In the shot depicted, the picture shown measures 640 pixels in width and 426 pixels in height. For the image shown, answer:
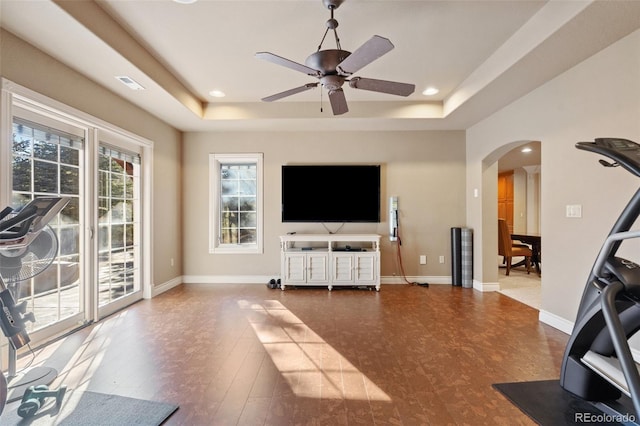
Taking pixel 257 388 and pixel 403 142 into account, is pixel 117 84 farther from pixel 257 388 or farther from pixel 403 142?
pixel 403 142

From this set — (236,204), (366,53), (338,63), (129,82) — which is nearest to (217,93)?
(129,82)

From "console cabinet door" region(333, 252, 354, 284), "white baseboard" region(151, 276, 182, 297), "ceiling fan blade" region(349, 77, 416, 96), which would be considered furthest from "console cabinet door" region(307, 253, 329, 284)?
"ceiling fan blade" region(349, 77, 416, 96)

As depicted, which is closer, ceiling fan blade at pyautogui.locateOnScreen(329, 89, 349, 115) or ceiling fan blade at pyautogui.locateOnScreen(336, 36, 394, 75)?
ceiling fan blade at pyautogui.locateOnScreen(336, 36, 394, 75)

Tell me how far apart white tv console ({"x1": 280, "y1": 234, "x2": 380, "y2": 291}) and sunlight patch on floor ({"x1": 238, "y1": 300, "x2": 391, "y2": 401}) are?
44.8 inches

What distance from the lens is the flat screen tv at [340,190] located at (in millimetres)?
4742

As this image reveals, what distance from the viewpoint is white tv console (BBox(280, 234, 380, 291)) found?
14.7 ft

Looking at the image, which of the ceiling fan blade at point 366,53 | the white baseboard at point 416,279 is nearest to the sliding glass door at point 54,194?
the ceiling fan blade at point 366,53

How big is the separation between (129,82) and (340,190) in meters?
3.03

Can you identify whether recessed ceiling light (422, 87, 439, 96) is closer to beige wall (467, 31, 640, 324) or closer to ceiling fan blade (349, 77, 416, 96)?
beige wall (467, 31, 640, 324)

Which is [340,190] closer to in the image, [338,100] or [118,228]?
[338,100]

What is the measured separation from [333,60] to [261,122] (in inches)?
95.1

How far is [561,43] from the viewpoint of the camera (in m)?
2.40

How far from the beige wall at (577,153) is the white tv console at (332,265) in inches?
82.0

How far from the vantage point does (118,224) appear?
145 inches
